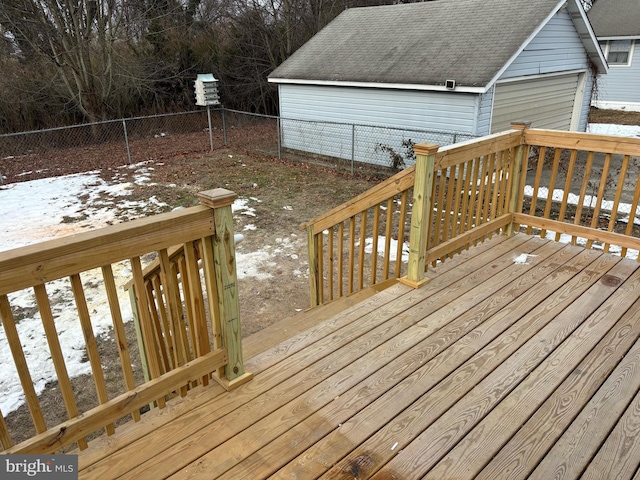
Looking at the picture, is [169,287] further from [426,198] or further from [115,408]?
[426,198]

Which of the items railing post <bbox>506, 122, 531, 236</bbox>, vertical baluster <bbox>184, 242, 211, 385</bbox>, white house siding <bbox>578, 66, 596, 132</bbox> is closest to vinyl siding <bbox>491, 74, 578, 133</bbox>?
white house siding <bbox>578, 66, 596, 132</bbox>

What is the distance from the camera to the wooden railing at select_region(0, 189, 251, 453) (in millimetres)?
1708

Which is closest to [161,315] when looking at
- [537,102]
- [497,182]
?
[497,182]

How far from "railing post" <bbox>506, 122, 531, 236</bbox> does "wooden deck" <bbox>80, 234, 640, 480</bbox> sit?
1179mm

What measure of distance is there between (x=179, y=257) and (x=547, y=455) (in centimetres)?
203

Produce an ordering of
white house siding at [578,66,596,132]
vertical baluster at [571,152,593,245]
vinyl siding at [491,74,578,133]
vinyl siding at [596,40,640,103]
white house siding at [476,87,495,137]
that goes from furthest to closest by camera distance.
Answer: vinyl siding at [596,40,640,103]
white house siding at [578,66,596,132]
vinyl siding at [491,74,578,133]
white house siding at [476,87,495,137]
vertical baluster at [571,152,593,245]

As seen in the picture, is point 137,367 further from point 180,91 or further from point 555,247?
point 180,91

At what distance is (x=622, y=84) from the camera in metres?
18.1

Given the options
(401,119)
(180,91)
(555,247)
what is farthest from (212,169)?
(555,247)

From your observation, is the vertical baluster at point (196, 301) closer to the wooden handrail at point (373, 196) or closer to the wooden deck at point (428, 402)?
the wooden deck at point (428, 402)

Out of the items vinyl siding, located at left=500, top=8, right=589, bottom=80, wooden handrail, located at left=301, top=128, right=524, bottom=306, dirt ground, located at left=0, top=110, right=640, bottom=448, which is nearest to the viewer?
wooden handrail, located at left=301, top=128, right=524, bottom=306

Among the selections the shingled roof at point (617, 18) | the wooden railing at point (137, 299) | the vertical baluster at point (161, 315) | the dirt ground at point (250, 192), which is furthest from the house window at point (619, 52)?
the wooden railing at point (137, 299)

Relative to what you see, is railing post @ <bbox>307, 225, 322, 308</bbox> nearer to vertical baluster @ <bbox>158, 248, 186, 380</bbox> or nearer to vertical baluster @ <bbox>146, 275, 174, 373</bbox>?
vertical baluster @ <bbox>146, 275, 174, 373</bbox>

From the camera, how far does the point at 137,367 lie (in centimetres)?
418
